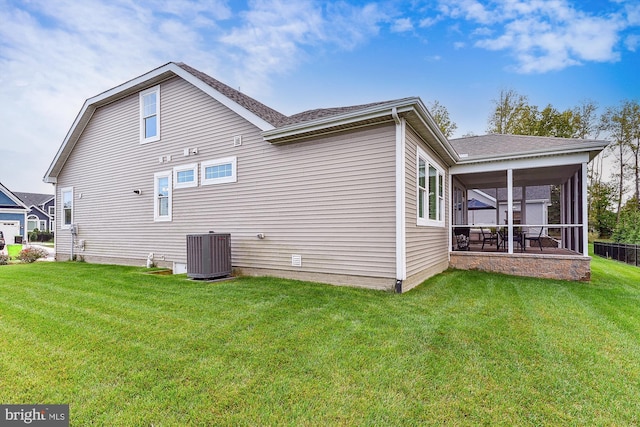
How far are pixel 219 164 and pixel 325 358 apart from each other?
616 centimetres

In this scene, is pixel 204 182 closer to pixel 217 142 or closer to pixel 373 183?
pixel 217 142

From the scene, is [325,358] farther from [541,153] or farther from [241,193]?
[541,153]

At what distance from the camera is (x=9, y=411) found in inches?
87.4

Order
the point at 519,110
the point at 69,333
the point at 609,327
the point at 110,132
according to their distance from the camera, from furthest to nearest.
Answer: the point at 519,110 → the point at 110,132 → the point at 609,327 → the point at 69,333

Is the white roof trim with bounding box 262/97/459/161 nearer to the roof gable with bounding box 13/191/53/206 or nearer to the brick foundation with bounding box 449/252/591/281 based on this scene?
the brick foundation with bounding box 449/252/591/281

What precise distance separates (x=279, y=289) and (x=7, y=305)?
436cm

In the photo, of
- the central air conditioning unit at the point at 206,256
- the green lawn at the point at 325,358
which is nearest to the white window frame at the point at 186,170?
the central air conditioning unit at the point at 206,256

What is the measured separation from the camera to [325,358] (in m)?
2.98

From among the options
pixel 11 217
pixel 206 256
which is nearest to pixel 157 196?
pixel 206 256

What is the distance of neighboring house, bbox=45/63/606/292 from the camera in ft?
18.9

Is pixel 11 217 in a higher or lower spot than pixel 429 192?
lower

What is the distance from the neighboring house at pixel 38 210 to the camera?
32969mm

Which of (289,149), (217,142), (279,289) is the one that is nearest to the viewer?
(279,289)

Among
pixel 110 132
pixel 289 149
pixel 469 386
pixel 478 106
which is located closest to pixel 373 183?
pixel 289 149
